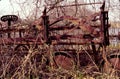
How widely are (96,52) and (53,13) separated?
450 cm

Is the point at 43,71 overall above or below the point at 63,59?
above

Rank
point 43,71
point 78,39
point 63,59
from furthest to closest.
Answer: point 78,39 < point 63,59 < point 43,71

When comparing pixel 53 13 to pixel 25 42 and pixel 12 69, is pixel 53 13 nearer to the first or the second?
pixel 25 42

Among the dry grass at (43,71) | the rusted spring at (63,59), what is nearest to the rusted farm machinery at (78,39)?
the rusted spring at (63,59)

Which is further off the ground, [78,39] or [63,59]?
[78,39]

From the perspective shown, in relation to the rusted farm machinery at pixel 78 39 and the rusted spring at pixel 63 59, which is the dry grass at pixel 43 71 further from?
the rusted spring at pixel 63 59

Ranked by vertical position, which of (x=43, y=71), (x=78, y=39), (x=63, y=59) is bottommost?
(x=63, y=59)

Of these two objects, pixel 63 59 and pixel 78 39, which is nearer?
pixel 63 59

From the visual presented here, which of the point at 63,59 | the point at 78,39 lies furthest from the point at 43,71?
the point at 78,39

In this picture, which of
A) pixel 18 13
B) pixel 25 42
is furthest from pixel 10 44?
pixel 18 13

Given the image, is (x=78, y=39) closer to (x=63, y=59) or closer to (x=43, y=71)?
(x=63, y=59)

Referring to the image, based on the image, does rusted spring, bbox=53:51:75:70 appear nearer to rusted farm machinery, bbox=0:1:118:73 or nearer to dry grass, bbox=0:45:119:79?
rusted farm machinery, bbox=0:1:118:73

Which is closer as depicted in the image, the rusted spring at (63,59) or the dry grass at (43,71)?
the dry grass at (43,71)

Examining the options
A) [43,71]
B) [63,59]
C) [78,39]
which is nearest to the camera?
[43,71]
